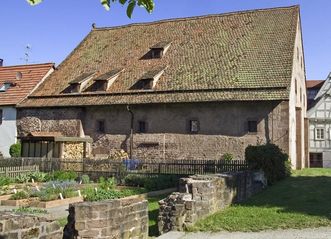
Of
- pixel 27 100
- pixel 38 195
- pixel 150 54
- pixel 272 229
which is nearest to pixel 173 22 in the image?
pixel 150 54

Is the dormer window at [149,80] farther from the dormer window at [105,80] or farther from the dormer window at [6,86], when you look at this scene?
the dormer window at [6,86]

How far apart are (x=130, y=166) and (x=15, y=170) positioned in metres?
6.53

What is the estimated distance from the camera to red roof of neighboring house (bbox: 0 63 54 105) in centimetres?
3497

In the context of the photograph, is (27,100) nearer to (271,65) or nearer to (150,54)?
(150,54)

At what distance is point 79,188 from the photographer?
18750 millimetres

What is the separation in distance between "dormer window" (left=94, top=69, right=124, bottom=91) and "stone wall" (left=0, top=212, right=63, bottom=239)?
1013 inches

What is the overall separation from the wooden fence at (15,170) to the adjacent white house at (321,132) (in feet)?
84.3

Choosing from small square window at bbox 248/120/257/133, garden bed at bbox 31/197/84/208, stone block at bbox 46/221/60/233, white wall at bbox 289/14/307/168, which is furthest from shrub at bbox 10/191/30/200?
white wall at bbox 289/14/307/168

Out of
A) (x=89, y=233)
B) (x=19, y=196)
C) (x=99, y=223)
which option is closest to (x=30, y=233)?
(x=89, y=233)

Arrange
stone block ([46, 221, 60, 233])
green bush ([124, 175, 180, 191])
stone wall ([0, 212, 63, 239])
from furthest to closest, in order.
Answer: green bush ([124, 175, 180, 191]) → stone block ([46, 221, 60, 233]) → stone wall ([0, 212, 63, 239])

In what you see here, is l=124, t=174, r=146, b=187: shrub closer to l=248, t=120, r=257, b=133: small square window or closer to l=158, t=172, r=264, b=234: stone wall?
l=158, t=172, r=264, b=234: stone wall

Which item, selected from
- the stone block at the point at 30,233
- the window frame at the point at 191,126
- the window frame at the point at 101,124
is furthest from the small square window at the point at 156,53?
the stone block at the point at 30,233

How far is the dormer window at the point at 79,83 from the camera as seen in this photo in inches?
1278

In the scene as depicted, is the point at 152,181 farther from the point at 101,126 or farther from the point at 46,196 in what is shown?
the point at 101,126
